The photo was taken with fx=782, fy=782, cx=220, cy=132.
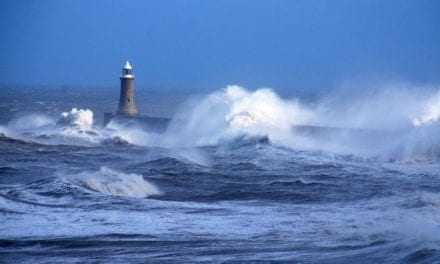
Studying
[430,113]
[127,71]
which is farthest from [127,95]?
[430,113]

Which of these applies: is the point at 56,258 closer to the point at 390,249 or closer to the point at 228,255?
the point at 228,255

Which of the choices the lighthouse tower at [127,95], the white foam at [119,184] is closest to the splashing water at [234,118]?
the lighthouse tower at [127,95]

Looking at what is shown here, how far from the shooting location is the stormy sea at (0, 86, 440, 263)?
7.93m

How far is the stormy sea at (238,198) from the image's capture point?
7926 mm

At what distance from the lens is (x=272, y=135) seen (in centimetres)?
2477

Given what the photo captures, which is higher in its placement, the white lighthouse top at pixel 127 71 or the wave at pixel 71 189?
the white lighthouse top at pixel 127 71

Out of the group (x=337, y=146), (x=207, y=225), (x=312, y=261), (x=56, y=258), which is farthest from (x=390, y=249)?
(x=337, y=146)

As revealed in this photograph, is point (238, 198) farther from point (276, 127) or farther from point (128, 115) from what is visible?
point (128, 115)

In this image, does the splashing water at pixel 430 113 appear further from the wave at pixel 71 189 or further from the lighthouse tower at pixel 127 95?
the lighthouse tower at pixel 127 95

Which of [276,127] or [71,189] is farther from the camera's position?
[276,127]

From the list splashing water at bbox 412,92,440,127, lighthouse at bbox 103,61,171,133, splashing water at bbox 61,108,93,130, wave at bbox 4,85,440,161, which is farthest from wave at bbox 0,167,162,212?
splashing water at bbox 61,108,93,130

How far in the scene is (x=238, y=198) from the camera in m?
12.0

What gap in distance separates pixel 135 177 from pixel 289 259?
21.9 feet

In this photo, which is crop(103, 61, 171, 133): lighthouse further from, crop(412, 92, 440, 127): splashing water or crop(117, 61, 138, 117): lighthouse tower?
crop(412, 92, 440, 127): splashing water
